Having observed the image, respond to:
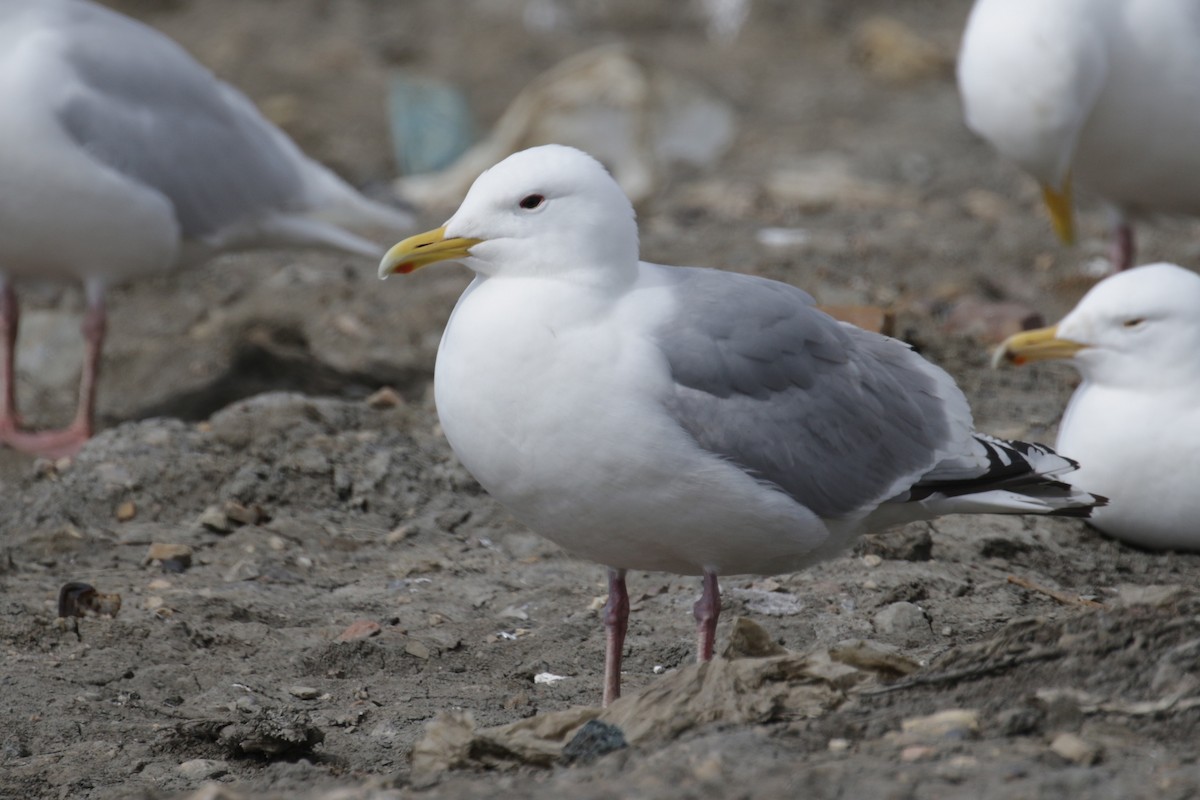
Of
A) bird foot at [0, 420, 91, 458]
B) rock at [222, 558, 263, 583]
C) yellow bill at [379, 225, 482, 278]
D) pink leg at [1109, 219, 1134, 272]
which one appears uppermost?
pink leg at [1109, 219, 1134, 272]

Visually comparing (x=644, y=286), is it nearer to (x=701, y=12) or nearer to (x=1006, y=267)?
(x=1006, y=267)

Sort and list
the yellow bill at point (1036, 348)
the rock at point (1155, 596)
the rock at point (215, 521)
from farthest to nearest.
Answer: the rock at point (215, 521) < the yellow bill at point (1036, 348) < the rock at point (1155, 596)

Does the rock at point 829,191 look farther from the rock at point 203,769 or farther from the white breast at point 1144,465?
the rock at point 203,769

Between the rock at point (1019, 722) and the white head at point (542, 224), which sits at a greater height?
the white head at point (542, 224)

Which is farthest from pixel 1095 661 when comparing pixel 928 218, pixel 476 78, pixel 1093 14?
pixel 476 78

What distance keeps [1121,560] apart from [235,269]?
5.09 metres

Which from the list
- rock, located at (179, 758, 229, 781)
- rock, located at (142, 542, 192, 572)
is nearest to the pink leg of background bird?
rock, located at (142, 542, 192, 572)

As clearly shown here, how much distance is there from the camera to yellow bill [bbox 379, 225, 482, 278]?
11.7ft

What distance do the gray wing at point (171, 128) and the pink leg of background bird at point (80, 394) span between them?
1.76 ft

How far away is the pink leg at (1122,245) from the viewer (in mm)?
6945

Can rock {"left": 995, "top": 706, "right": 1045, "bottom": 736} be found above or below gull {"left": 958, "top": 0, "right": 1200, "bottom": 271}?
below

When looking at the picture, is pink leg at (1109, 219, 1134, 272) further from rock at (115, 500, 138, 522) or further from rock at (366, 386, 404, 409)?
rock at (115, 500, 138, 522)

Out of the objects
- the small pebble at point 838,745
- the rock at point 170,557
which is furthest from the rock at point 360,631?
the small pebble at point 838,745

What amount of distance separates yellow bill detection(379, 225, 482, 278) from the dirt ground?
3.40ft
